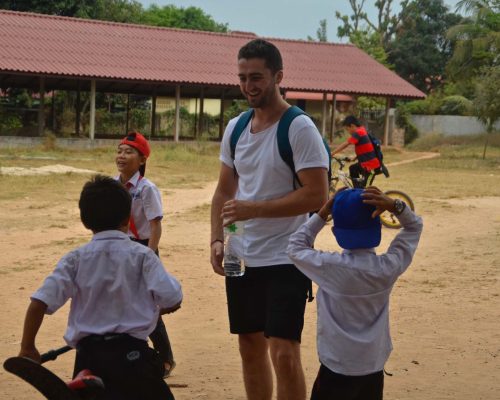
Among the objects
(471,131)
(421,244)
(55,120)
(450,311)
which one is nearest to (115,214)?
(450,311)

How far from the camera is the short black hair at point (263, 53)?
4258 mm

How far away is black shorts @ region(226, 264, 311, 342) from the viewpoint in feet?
13.7

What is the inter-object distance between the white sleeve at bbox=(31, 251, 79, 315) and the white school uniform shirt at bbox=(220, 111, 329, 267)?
3.19 ft

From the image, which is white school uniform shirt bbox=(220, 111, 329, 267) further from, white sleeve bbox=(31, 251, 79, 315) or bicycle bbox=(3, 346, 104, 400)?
bicycle bbox=(3, 346, 104, 400)

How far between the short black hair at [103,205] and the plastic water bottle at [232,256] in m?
0.82

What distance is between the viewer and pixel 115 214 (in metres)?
3.66

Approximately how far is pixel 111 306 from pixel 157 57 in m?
31.7

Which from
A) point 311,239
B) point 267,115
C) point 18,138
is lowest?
point 18,138

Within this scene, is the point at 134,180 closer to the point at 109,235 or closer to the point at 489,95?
the point at 109,235

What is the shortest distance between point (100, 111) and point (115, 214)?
33142 millimetres

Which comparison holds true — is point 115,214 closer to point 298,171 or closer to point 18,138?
point 298,171

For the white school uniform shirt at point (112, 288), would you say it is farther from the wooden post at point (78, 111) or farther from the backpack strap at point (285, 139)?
the wooden post at point (78, 111)

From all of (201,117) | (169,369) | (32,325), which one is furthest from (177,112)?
(32,325)

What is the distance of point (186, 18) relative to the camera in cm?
7112
